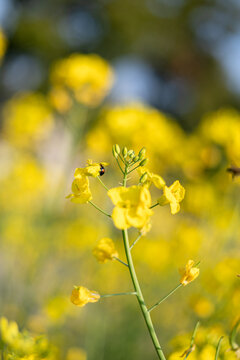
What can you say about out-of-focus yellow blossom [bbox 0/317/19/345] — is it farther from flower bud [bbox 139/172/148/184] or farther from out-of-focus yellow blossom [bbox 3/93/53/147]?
out-of-focus yellow blossom [bbox 3/93/53/147]

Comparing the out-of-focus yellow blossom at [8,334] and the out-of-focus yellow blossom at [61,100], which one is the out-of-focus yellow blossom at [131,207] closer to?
the out-of-focus yellow blossom at [8,334]

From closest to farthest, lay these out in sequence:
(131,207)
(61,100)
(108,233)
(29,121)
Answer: (131,207) < (61,100) < (108,233) < (29,121)

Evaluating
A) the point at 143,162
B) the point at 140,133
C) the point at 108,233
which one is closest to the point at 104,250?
the point at 143,162

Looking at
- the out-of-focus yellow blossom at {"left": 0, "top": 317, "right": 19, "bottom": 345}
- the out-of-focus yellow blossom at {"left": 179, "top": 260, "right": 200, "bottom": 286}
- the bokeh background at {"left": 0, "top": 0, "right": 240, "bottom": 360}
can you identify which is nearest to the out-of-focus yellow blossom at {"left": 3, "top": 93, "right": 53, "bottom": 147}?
the bokeh background at {"left": 0, "top": 0, "right": 240, "bottom": 360}

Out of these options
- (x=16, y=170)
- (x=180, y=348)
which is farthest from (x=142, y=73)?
(x=180, y=348)

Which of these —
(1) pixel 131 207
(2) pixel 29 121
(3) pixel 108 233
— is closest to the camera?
(1) pixel 131 207

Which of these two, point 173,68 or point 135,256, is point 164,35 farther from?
point 135,256

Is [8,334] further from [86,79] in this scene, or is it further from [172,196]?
[86,79]
